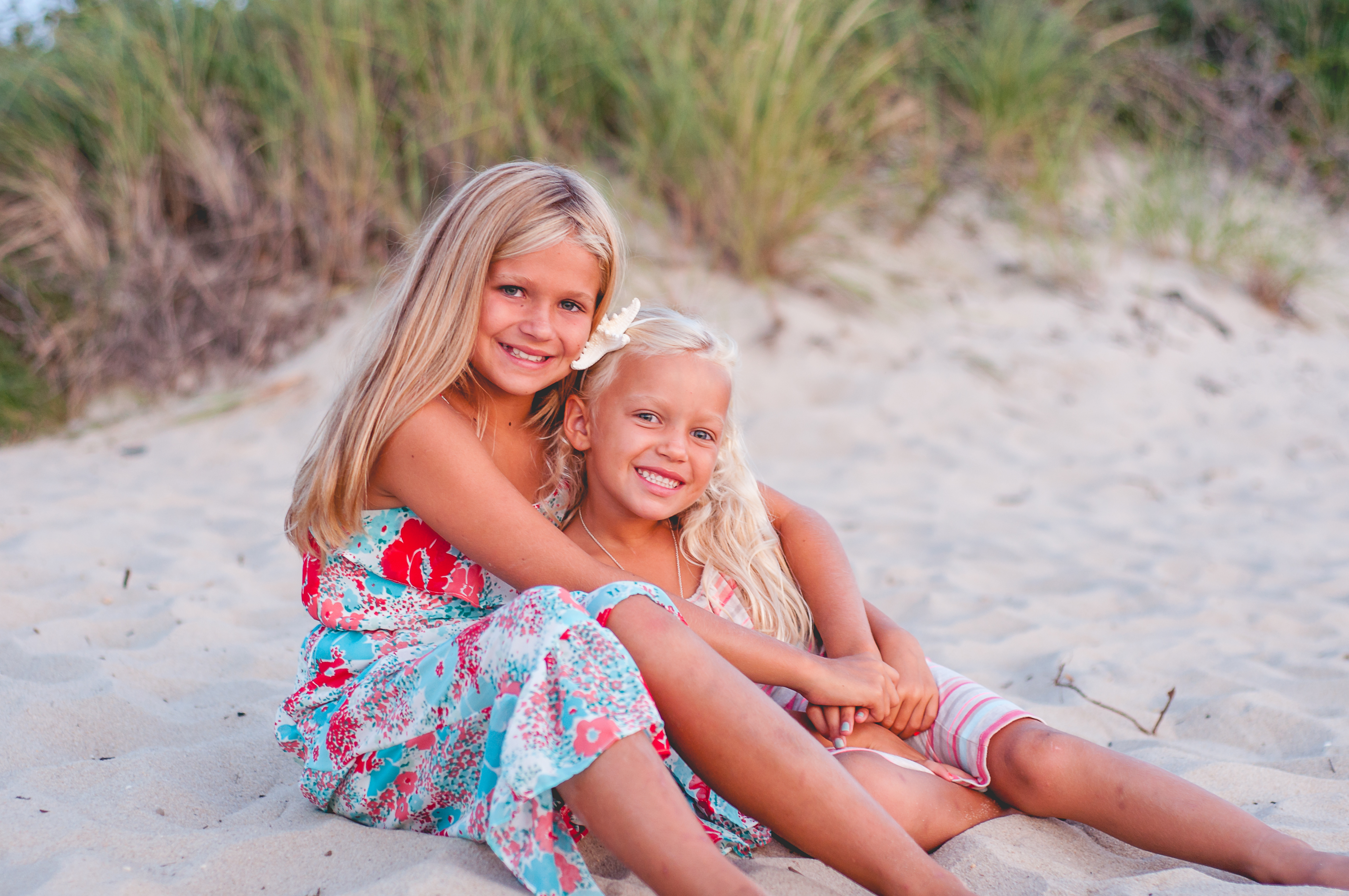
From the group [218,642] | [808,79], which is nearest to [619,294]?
[218,642]

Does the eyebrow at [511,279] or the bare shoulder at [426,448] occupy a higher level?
the eyebrow at [511,279]

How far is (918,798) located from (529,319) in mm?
1099

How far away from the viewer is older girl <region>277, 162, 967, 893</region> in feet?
4.69

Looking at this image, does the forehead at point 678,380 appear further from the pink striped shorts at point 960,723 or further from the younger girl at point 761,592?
the pink striped shorts at point 960,723

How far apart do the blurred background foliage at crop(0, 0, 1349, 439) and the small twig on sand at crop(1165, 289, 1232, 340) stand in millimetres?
1928

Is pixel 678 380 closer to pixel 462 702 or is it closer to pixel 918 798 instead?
pixel 462 702

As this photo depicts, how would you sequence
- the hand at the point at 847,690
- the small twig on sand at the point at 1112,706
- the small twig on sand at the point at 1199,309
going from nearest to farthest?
the hand at the point at 847,690
the small twig on sand at the point at 1112,706
the small twig on sand at the point at 1199,309

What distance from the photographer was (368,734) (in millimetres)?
1711

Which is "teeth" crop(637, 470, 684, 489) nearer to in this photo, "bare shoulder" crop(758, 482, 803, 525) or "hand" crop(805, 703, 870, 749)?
"bare shoulder" crop(758, 482, 803, 525)

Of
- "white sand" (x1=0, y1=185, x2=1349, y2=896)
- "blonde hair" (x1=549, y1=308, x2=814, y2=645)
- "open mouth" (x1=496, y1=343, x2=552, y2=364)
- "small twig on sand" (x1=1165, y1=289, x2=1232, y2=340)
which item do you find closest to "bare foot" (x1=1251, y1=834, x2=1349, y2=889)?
"white sand" (x1=0, y1=185, x2=1349, y2=896)

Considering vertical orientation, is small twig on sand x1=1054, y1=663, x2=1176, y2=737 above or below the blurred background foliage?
below

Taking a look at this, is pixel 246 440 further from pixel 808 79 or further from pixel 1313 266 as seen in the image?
pixel 1313 266

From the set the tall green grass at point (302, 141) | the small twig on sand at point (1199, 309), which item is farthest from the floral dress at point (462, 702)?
the small twig on sand at point (1199, 309)

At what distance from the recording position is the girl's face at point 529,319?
6.53 ft
